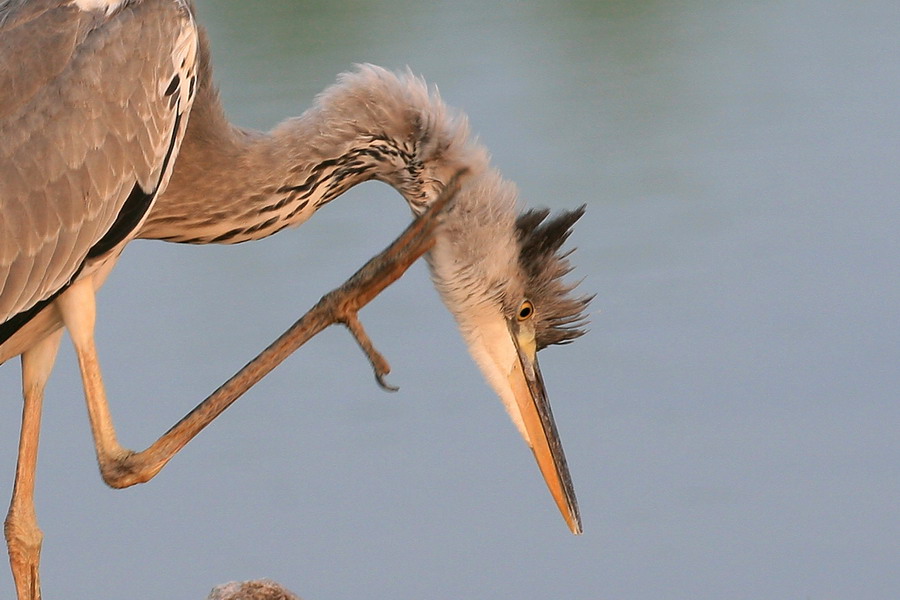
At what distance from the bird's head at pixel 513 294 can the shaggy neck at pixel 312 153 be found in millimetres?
164

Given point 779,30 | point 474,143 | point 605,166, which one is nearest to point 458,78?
point 605,166

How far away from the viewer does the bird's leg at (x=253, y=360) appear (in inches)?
216

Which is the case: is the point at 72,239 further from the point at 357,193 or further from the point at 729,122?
the point at 729,122

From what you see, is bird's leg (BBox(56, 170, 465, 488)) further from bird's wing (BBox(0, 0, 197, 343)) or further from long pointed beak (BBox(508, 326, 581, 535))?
long pointed beak (BBox(508, 326, 581, 535))

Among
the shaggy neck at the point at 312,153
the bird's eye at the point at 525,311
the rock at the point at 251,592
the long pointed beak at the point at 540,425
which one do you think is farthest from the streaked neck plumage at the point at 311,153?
the rock at the point at 251,592

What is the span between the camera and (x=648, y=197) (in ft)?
33.4

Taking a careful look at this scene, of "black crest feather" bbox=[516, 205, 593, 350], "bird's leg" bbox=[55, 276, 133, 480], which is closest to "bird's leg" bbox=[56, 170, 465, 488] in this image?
"bird's leg" bbox=[55, 276, 133, 480]

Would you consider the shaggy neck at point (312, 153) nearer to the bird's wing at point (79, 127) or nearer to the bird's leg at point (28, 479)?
the bird's wing at point (79, 127)

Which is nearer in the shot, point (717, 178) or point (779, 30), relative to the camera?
point (717, 178)

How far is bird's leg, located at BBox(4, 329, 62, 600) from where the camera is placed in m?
5.92

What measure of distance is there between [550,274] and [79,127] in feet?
5.56

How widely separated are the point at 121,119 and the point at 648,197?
Result: 536 centimetres

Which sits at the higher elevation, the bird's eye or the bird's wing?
the bird's wing

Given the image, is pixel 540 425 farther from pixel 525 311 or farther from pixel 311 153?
pixel 311 153
